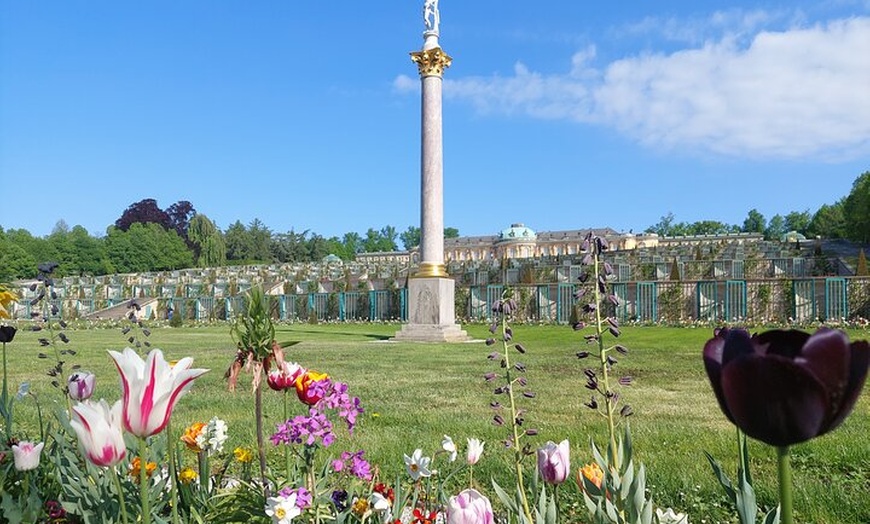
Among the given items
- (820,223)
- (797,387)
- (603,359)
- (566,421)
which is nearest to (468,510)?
(603,359)

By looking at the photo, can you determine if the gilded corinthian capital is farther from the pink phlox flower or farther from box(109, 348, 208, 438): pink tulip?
box(109, 348, 208, 438): pink tulip

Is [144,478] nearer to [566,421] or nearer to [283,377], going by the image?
[283,377]

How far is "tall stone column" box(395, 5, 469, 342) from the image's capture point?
17.5 meters

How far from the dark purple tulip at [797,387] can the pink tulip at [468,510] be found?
0.77 metres

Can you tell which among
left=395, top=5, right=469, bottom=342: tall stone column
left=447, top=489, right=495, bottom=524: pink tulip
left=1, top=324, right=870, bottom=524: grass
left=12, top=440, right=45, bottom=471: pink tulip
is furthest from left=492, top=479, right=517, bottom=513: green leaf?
left=395, top=5, right=469, bottom=342: tall stone column

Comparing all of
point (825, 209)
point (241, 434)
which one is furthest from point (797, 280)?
point (825, 209)

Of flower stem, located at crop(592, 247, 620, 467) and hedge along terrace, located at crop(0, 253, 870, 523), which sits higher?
flower stem, located at crop(592, 247, 620, 467)

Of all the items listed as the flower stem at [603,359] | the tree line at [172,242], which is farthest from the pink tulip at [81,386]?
the tree line at [172,242]

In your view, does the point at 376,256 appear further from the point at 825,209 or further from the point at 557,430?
the point at 557,430

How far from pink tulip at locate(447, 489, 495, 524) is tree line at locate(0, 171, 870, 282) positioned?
5105cm

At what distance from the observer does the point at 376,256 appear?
425 feet

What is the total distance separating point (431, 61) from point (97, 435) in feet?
56.7

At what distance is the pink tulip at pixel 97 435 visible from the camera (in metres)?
1.21

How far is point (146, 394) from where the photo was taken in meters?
1.17
